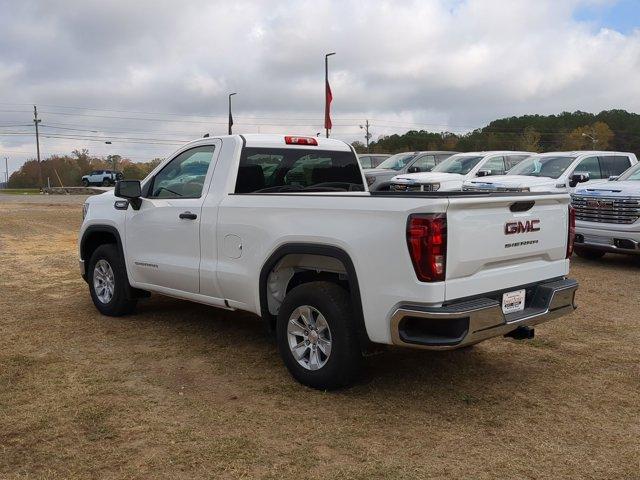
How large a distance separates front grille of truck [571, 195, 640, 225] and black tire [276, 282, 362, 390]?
22.6 feet

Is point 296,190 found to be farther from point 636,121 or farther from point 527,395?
point 636,121

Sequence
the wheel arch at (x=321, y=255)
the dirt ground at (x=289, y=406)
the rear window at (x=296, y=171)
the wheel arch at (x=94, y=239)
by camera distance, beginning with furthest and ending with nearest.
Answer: the wheel arch at (x=94, y=239) → the rear window at (x=296, y=171) → the wheel arch at (x=321, y=255) → the dirt ground at (x=289, y=406)

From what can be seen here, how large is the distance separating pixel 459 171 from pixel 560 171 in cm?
352

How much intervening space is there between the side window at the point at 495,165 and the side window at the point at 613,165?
3.08 metres

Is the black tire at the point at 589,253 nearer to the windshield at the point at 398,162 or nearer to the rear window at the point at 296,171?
the rear window at the point at 296,171

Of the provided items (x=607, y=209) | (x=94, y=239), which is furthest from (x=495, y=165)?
(x=94, y=239)

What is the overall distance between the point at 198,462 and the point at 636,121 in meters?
102

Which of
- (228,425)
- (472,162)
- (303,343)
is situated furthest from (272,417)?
(472,162)

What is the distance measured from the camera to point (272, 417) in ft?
13.7

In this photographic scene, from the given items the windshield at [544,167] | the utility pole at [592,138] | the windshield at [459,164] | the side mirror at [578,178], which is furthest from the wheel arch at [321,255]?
the utility pole at [592,138]

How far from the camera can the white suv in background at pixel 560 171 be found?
12172 mm

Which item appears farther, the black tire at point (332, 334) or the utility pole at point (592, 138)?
the utility pole at point (592, 138)

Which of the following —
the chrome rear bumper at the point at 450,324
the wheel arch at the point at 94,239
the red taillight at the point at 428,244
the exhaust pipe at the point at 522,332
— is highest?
the red taillight at the point at 428,244

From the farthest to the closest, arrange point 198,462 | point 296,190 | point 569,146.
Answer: point 569,146
point 296,190
point 198,462
